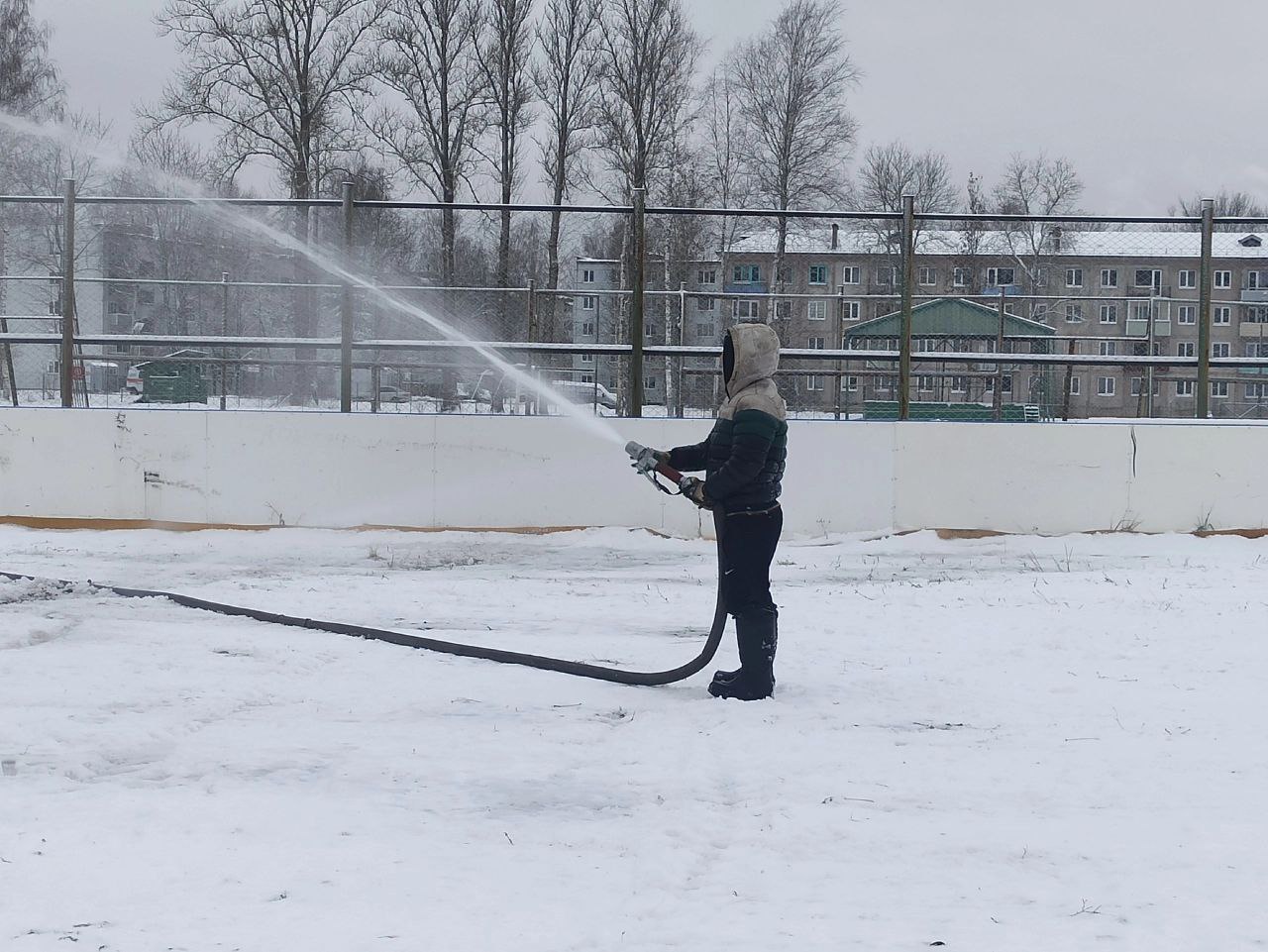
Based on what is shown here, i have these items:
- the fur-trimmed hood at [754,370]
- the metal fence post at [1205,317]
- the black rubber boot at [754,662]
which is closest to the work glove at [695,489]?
the fur-trimmed hood at [754,370]

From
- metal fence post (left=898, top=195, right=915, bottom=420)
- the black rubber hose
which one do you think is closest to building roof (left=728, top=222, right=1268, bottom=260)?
metal fence post (left=898, top=195, right=915, bottom=420)

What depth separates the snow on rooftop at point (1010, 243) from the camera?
11.5 metres

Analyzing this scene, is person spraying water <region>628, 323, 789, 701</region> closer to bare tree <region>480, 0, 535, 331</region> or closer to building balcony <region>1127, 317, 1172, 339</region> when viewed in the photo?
building balcony <region>1127, 317, 1172, 339</region>

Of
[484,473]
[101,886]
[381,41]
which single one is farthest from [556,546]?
[381,41]

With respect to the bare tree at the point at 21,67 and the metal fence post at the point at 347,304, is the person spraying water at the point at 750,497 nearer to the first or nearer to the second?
the metal fence post at the point at 347,304

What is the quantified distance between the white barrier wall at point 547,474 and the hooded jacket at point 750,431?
17.1 feet

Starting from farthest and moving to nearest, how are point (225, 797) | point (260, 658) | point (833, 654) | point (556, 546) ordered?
point (556, 546) → point (833, 654) → point (260, 658) → point (225, 797)

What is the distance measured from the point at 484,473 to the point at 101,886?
7879mm

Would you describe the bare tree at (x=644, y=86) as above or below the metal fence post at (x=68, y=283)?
above

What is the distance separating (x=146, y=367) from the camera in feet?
37.8

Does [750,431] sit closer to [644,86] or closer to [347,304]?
[347,304]

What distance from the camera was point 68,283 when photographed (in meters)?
11.9

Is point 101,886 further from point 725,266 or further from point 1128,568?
point 725,266

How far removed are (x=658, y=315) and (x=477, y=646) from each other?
5347 mm
